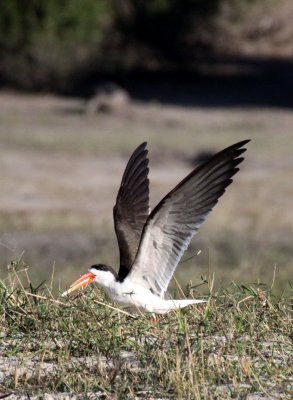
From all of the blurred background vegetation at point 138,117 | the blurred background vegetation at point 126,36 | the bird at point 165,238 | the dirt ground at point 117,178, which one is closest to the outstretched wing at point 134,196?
the bird at point 165,238

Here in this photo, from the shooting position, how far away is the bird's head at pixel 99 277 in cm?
599

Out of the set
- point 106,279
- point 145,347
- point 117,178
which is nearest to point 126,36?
point 117,178

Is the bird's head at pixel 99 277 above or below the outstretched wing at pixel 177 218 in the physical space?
below

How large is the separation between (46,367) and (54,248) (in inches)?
420

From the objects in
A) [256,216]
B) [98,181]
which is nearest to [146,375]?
[256,216]

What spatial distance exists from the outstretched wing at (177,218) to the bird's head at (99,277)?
0.14 metres

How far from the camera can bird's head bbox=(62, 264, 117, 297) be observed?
5988mm

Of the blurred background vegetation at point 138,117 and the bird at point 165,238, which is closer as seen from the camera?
the bird at point 165,238

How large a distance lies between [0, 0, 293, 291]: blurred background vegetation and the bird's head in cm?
592

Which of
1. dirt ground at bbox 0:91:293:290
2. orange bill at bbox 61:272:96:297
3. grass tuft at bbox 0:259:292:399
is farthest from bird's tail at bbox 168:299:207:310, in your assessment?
dirt ground at bbox 0:91:293:290

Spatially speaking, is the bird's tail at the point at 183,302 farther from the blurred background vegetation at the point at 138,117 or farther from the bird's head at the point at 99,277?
the blurred background vegetation at the point at 138,117

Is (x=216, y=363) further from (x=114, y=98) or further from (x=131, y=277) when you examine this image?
(x=114, y=98)

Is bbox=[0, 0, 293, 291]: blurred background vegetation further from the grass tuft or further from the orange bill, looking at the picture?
the grass tuft

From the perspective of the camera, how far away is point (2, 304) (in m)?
5.89
